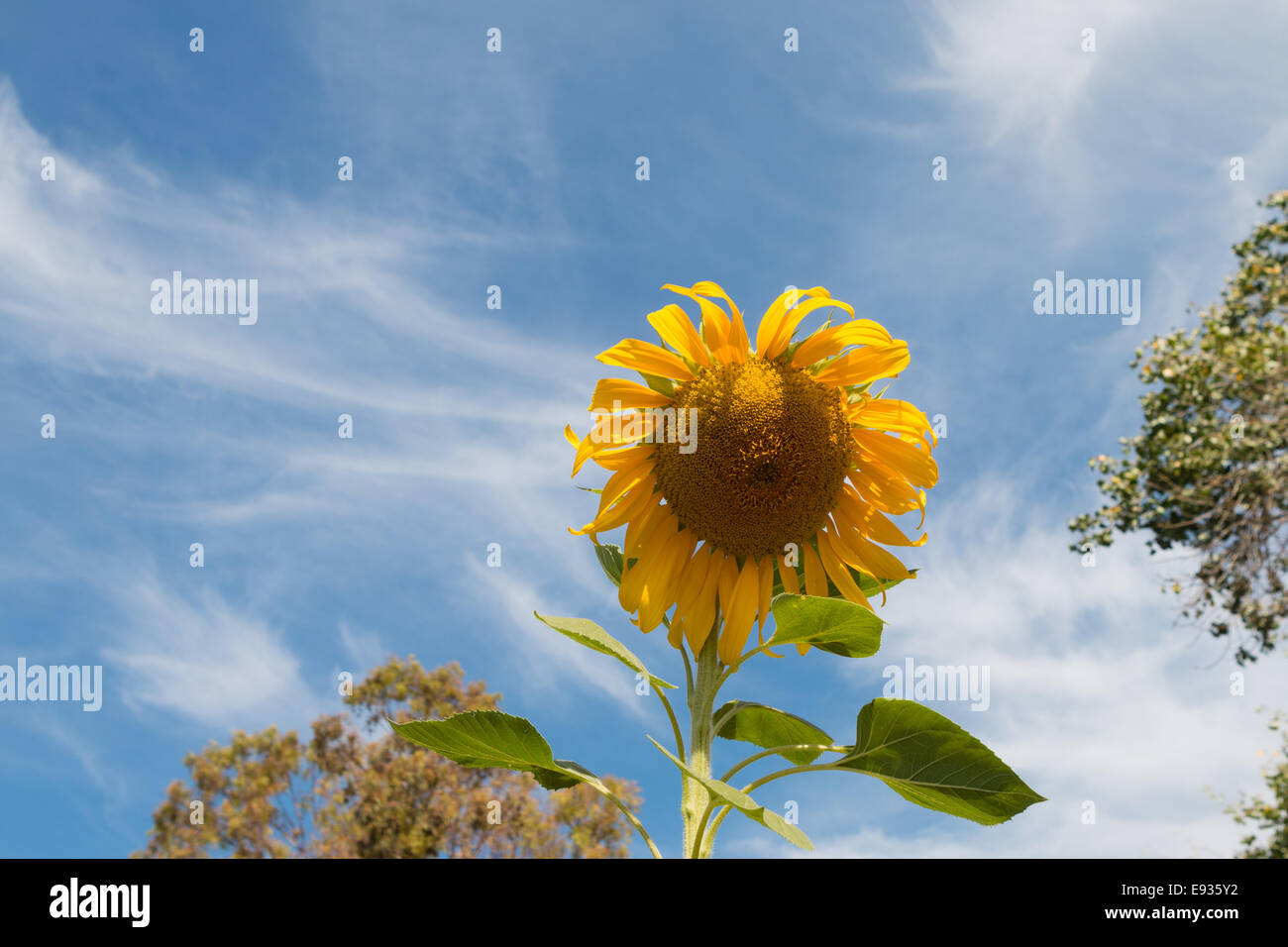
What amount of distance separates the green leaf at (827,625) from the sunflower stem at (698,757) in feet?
0.48

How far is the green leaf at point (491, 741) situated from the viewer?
5.08 feet

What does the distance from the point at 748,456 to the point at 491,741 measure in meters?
0.72

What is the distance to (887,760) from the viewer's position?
1605 mm

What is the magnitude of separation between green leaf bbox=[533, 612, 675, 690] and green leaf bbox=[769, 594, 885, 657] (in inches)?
9.7

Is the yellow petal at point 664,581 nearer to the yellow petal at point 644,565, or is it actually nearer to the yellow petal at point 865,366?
the yellow petal at point 644,565

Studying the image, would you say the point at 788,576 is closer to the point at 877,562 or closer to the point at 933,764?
the point at 877,562

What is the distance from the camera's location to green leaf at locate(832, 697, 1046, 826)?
154cm

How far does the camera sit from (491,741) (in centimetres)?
158

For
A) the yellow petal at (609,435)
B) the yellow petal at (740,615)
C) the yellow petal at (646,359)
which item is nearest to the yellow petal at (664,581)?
the yellow petal at (740,615)

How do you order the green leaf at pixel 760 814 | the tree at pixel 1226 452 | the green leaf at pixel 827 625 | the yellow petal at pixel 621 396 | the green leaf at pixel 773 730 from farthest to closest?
the tree at pixel 1226 452 → the yellow petal at pixel 621 396 → the green leaf at pixel 773 730 → the green leaf at pixel 827 625 → the green leaf at pixel 760 814

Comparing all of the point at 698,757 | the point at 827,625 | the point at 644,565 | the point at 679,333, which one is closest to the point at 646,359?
the point at 679,333

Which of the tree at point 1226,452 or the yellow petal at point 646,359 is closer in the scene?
the yellow petal at point 646,359

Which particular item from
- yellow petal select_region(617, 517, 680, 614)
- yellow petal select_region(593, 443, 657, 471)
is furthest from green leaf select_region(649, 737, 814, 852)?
Answer: yellow petal select_region(593, 443, 657, 471)
